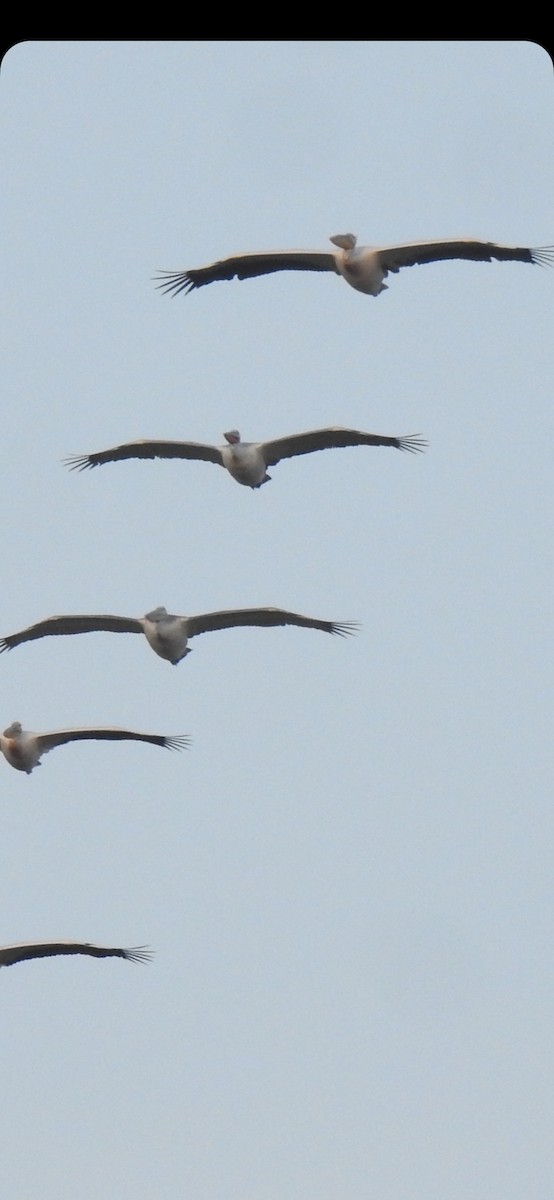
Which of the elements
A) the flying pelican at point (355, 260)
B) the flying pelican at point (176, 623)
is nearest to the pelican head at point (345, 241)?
the flying pelican at point (355, 260)

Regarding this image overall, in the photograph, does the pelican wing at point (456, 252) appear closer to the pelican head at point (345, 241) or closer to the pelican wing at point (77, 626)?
the pelican head at point (345, 241)

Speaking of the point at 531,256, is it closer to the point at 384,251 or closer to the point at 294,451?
the point at 384,251

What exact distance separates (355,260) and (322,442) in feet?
7.00

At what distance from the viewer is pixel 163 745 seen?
2427 cm

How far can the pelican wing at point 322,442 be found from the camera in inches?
893

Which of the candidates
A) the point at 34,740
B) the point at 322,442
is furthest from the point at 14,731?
the point at 322,442

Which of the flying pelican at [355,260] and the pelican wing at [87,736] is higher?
the flying pelican at [355,260]

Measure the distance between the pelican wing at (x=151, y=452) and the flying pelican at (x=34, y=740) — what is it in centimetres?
277

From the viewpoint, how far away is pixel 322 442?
2289 centimetres

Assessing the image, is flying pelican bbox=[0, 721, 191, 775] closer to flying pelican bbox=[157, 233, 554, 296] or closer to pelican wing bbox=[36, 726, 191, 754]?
pelican wing bbox=[36, 726, 191, 754]

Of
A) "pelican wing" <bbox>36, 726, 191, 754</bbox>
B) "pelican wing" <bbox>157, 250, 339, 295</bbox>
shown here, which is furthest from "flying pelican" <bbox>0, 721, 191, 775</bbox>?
"pelican wing" <bbox>157, 250, 339, 295</bbox>
